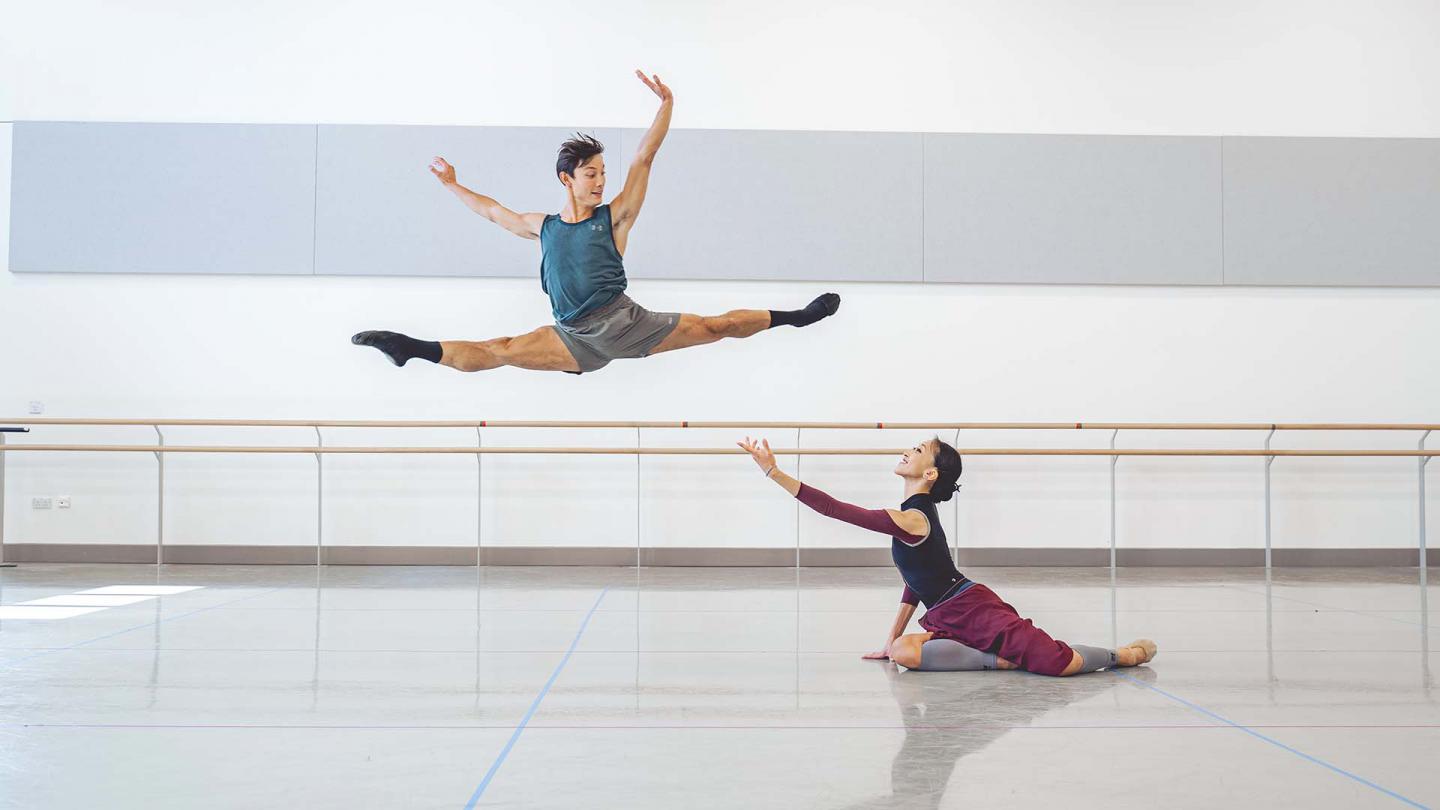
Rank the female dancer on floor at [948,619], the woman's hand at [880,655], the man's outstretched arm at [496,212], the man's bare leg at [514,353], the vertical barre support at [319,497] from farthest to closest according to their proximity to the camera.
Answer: the vertical barre support at [319,497] → the woman's hand at [880,655] → the female dancer on floor at [948,619] → the man's outstretched arm at [496,212] → the man's bare leg at [514,353]

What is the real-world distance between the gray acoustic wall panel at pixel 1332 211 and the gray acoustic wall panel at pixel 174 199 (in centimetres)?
670

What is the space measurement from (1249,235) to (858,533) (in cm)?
356

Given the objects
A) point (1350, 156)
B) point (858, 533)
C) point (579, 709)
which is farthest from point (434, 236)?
point (1350, 156)

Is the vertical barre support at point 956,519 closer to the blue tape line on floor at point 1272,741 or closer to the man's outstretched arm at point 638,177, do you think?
the blue tape line on floor at point 1272,741

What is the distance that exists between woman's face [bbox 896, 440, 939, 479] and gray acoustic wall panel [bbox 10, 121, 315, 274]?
5.33 m

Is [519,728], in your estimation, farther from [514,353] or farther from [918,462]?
[918,462]

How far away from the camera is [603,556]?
766cm

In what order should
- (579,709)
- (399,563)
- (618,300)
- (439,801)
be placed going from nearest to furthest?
(439,801), (579,709), (618,300), (399,563)

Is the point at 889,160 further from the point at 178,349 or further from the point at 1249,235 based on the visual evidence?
the point at 178,349

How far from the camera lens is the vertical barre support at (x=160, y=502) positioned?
24.0 feet

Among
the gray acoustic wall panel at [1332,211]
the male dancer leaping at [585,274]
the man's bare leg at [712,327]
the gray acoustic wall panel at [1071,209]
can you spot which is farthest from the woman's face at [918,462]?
the gray acoustic wall panel at [1332,211]

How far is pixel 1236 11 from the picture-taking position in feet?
26.0

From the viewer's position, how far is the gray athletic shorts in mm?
3436

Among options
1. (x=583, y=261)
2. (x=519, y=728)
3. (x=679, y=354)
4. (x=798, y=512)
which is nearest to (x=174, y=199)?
(x=679, y=354)
